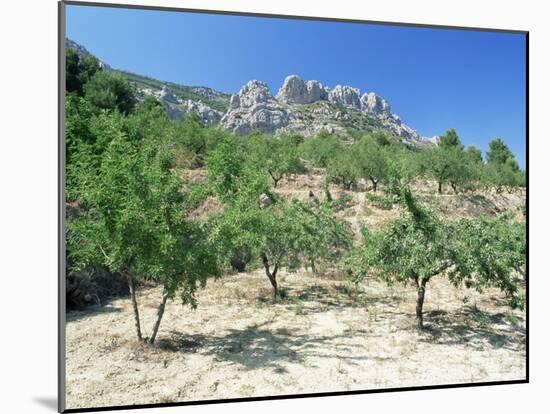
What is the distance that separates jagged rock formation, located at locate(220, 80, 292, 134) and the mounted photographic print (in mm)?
46

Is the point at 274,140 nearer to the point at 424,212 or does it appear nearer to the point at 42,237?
the point at 424,212

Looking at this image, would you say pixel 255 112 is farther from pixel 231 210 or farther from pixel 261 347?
pixel 261 347

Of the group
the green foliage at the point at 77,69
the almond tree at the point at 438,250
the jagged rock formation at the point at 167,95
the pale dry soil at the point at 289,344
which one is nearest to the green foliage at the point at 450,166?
the almond tree at the point at 438,250

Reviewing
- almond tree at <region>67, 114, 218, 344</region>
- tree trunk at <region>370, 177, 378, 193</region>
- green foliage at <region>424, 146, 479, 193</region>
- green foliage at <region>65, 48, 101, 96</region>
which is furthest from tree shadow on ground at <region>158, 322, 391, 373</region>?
tree trunk at <region>370, 177, 378, 193</region>

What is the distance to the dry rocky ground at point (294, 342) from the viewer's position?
666cm

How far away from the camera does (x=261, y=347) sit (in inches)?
297

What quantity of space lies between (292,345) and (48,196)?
3899 mm

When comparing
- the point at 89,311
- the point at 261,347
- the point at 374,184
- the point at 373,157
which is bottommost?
the point at 261,347

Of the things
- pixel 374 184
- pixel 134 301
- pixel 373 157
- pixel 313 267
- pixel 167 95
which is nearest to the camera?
pixel 134 301

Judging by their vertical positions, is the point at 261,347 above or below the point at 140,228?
below

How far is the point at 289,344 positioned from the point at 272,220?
2417mm

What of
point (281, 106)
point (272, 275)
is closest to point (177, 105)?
point (281, 106)

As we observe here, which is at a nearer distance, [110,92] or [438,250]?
[438,250]

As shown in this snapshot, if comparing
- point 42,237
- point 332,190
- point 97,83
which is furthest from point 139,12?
point 332,190
